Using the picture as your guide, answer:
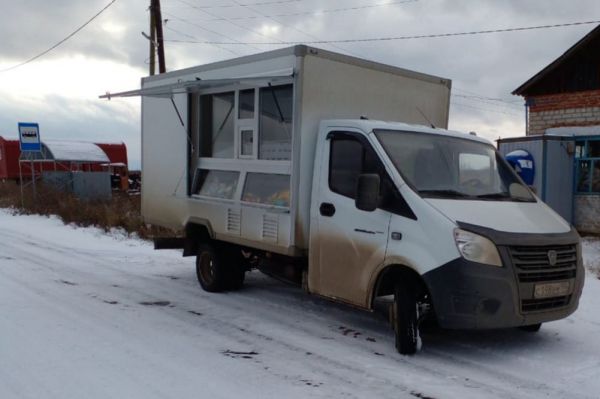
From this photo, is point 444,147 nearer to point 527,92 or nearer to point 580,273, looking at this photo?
point 580,273

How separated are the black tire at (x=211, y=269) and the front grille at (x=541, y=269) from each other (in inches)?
166

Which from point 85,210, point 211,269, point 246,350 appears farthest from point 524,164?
point 85,210

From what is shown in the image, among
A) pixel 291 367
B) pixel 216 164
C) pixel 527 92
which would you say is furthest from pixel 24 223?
pixel 527 92

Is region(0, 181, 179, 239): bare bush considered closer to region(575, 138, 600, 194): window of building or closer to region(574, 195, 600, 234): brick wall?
region(574, 195, 600, 234): brick wall

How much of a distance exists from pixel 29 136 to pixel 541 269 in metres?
18.1

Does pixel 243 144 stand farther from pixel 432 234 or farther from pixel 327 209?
pixel 432 234

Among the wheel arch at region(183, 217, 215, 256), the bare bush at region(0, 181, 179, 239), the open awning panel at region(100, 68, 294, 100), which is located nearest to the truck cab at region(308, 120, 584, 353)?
the open awning panel at region(100, 68, 294, 100)

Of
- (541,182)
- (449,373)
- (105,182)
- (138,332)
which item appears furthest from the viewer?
(105,182)

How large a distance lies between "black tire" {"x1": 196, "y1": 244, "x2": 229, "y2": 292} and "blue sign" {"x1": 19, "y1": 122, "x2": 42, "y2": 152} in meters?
13.3

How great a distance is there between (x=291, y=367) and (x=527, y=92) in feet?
49.7

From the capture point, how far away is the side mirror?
5.58 meters

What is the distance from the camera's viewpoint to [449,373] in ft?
16.6

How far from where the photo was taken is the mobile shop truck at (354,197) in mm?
5191

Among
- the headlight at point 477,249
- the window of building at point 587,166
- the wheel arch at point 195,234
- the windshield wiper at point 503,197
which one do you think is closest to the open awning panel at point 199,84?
the wheel arch at point 195,234
